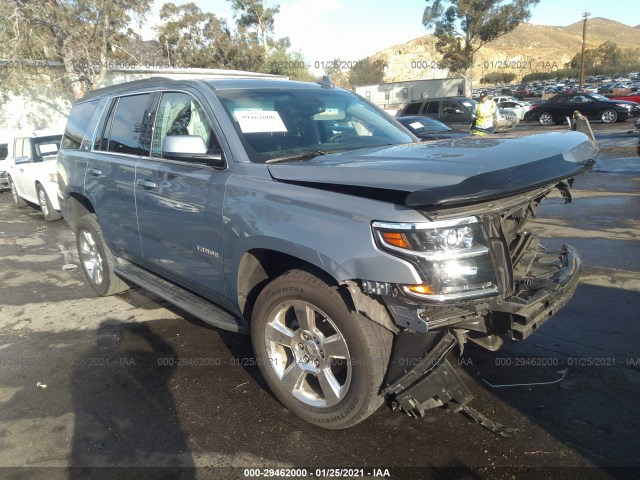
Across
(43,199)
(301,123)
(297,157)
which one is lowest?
(43,199)

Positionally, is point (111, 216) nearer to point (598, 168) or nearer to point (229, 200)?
point (229, 200)

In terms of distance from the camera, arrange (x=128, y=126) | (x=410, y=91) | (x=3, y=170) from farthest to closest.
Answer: (x=410, y=91) → (x=3, y=170) → (x=128, y=126)

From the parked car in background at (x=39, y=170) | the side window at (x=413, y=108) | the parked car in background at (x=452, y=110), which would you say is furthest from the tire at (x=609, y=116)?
the parked car in background at (x=39, y=170)

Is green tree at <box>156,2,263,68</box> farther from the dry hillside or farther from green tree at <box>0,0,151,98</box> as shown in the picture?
the dry hillside

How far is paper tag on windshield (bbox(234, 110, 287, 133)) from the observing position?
10.9ft

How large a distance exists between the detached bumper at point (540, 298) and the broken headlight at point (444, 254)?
0.18m

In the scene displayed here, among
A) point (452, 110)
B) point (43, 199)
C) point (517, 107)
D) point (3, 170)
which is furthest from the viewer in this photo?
point (517, 107)

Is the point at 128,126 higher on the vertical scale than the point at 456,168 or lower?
higher

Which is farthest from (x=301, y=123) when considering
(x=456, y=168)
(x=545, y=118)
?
(x=545, y=118)

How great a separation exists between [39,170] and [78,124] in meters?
4.88

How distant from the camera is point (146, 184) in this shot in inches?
152

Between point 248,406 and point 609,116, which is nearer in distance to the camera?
point 248,406

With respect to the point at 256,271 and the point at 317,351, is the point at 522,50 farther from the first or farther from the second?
the point at 317,351

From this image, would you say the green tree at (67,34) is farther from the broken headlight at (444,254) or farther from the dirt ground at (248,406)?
the broken headlight at (444,254)
